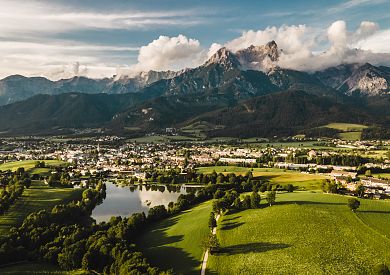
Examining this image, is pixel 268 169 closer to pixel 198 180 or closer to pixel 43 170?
pixel 198 180

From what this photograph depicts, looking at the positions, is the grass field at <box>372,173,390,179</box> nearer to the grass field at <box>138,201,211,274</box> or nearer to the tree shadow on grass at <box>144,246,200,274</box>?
the grass field at <box>138,201,211,274</box>

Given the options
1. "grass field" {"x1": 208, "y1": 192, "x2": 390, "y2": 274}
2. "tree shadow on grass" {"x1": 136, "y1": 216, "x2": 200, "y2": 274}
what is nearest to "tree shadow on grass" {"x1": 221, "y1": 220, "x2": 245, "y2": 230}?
"grass field" {"x1": 208, "y1": 192, "x2": 390, "y2": 274}

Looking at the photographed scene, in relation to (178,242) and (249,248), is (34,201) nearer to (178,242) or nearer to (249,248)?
(178,242)

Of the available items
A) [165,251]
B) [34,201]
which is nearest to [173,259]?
[165,251]

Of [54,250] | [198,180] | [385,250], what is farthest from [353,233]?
[198,180]

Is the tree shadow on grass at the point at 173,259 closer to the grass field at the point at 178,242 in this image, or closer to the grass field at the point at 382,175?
the grass field at the point at 178,242

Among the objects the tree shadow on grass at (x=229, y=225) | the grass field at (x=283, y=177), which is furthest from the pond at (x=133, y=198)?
→ the tree shadow on grass at (x=229, y=225)
